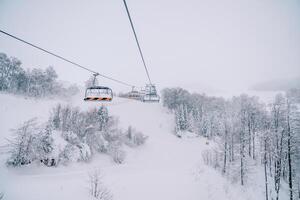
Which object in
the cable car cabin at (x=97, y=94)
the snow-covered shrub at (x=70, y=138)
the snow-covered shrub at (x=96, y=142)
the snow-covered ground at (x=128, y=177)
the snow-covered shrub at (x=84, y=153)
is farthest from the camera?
the snow-covered shrub at (x=96, y=142)

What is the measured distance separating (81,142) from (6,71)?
4265 cm

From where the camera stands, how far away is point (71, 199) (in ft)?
40.1

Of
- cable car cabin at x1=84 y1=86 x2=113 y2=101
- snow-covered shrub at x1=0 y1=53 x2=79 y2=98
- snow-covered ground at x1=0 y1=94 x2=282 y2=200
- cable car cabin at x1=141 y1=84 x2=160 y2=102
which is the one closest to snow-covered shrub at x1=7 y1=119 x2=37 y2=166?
snow-covered ground at x1=0 y1=94 x2=282 y2=200

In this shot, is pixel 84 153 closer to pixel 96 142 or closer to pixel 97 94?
pixel 96 142

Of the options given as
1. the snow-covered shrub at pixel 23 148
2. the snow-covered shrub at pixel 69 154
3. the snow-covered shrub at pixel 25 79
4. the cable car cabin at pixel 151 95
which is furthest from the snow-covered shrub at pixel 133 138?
the snow-covered shrub at pixel 25 79

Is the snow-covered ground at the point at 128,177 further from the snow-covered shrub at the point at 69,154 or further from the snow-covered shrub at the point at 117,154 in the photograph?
the snow-covered shrub at the point at 117,154

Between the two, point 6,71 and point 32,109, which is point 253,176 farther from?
point 6,71

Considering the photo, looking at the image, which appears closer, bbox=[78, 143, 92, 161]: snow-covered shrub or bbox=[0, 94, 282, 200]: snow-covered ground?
bbox=[0, 94, 282, 200]: snow-covered ground

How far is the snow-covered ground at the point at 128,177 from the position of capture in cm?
1360

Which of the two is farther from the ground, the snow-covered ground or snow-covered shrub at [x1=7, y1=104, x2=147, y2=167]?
snow-covered shrub at [x1=7, y1=104, x2=147, y2=167]

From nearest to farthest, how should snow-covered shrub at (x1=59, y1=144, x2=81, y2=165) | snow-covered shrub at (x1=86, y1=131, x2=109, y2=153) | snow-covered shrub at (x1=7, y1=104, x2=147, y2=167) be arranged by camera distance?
snow-covered shrub at (x1=7, y1=104, x2=147, y2=167)
snow-covered shrub at (x1=59, y1=144, x2=81, y2=165)
snow-covered shrub at (x1=86, y1=131, x2=109, y2=153)

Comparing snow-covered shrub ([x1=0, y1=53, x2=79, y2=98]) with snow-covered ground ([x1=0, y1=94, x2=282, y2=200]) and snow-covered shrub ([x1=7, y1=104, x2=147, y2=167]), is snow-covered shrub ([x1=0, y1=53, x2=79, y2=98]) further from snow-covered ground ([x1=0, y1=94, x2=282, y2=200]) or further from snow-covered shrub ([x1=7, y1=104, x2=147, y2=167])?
snow-covered shrub ([x1=7, y1=104, x2=147, y2=167])

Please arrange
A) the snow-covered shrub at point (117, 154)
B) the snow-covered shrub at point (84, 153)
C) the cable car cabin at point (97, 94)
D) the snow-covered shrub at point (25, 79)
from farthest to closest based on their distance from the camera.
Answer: the snow-covered shrub at point (25, 79) < the snow-covered shrub at point (117, 154) < the snow-covered shrub at point (84, 153) < the cable car cabin at point (97, 94)

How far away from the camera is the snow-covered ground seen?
13.6m
